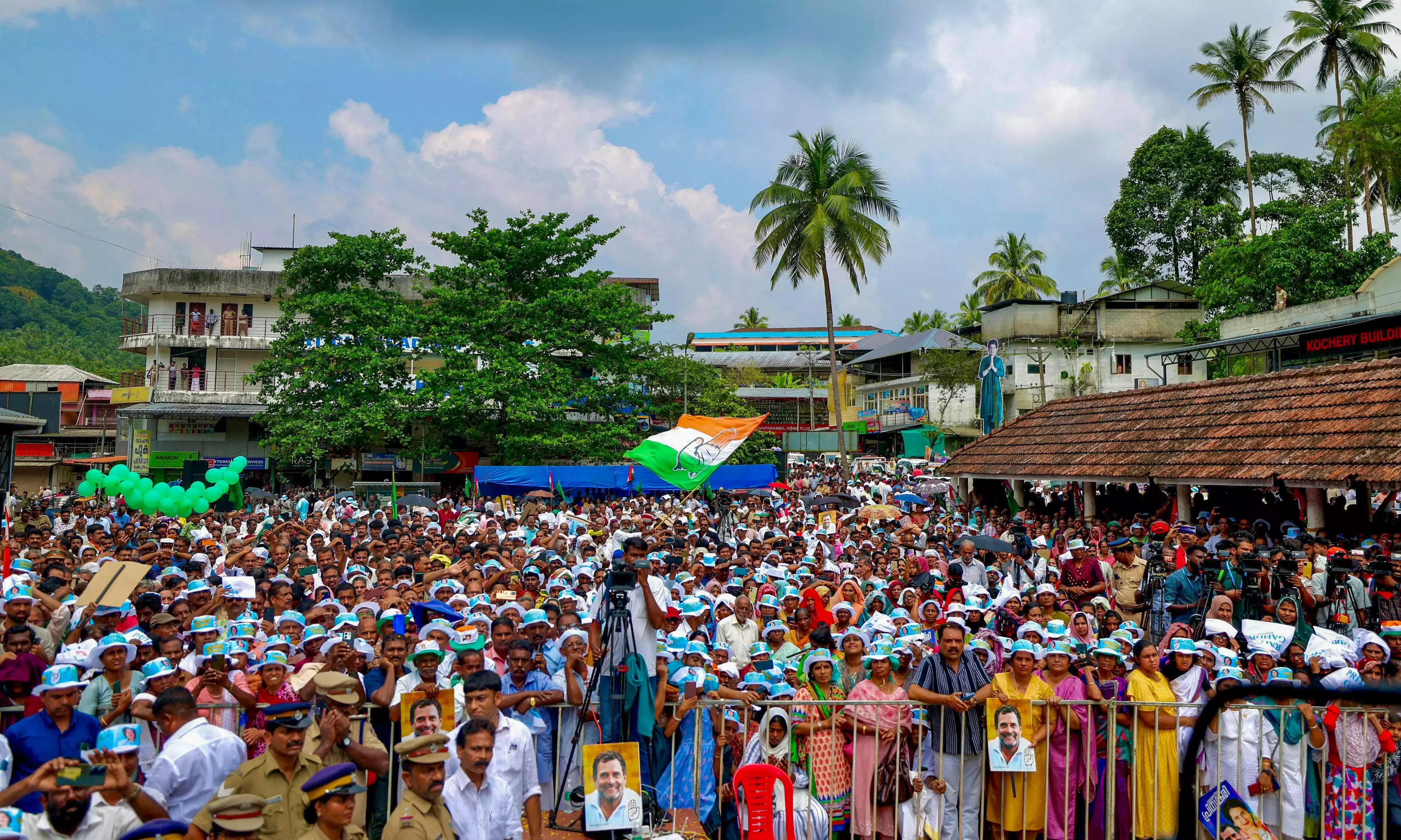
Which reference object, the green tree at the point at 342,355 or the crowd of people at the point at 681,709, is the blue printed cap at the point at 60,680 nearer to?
the crowd of people at the point at 681,709

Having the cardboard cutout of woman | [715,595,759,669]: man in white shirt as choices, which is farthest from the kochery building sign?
[715,595,759,669]: man in white shirt

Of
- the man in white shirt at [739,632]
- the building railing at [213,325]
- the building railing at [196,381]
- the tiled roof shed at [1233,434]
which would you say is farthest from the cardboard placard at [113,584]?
the building railing at [213,325]

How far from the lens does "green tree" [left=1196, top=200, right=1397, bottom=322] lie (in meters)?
33.4

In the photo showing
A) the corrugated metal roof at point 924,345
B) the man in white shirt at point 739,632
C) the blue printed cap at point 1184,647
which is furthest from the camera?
the corrugated metal roof at point 924,345

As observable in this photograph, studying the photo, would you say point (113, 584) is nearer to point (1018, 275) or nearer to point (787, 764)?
point (787, 764)

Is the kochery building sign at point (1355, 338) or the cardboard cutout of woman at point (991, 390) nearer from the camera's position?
the cardboard cutout of woman at point (991, 390)

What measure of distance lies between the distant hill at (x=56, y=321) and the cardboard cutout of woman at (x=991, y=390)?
4912 centimetres

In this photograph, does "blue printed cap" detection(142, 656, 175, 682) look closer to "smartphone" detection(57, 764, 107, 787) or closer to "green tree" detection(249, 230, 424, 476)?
"smartphone" detection(57, 764, 107, 787)

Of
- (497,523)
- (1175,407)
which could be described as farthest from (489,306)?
(1175,407)

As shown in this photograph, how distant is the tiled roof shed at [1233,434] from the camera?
13336mm

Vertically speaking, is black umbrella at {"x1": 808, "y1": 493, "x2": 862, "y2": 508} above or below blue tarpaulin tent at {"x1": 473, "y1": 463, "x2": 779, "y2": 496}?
below

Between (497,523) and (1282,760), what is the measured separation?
14.1 metres

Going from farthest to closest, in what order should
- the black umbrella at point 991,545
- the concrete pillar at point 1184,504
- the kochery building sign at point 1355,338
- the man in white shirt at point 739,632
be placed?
1. the kochery building sign at point 1355,338
2. the concrete pillar at point 1184,504
3. the black umbrella at point 991,545
4. the man in white shirt at point 739,632

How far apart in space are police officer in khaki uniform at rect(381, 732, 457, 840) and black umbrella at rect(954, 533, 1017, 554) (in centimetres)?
891
